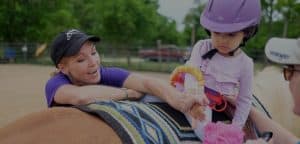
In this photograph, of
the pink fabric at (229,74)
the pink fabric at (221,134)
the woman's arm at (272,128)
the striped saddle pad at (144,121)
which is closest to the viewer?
the striped saddle pad at (144,121)

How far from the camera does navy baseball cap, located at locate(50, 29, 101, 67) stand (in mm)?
1776

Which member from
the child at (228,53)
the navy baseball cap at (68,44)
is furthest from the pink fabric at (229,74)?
the navy baseball cap at (68,44)

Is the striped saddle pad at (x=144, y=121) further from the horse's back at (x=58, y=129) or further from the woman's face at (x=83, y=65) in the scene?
the woman's face at (x=83, y=65)

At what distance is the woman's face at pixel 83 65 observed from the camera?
1.80 metres

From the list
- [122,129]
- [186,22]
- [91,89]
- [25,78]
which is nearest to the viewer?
[122,129]

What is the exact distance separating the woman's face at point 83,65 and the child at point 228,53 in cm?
36

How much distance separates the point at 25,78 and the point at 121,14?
25.2 ft

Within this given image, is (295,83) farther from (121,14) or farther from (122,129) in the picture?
(121,14)

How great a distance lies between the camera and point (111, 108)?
1656 mm

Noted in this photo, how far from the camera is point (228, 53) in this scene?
1.95 m

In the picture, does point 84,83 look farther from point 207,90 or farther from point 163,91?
point 207,90

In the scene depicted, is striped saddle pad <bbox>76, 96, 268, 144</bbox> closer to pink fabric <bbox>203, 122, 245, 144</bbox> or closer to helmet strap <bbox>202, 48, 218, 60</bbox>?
pink fabric <bbox>203, 122, 245, 144</bbox>

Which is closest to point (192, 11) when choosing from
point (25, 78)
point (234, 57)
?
point (25, 78)

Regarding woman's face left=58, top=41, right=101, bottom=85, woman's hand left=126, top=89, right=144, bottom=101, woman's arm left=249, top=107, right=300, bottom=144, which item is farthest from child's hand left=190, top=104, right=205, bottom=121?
woman's arm left=249, top=107, right=300, bottom=144
